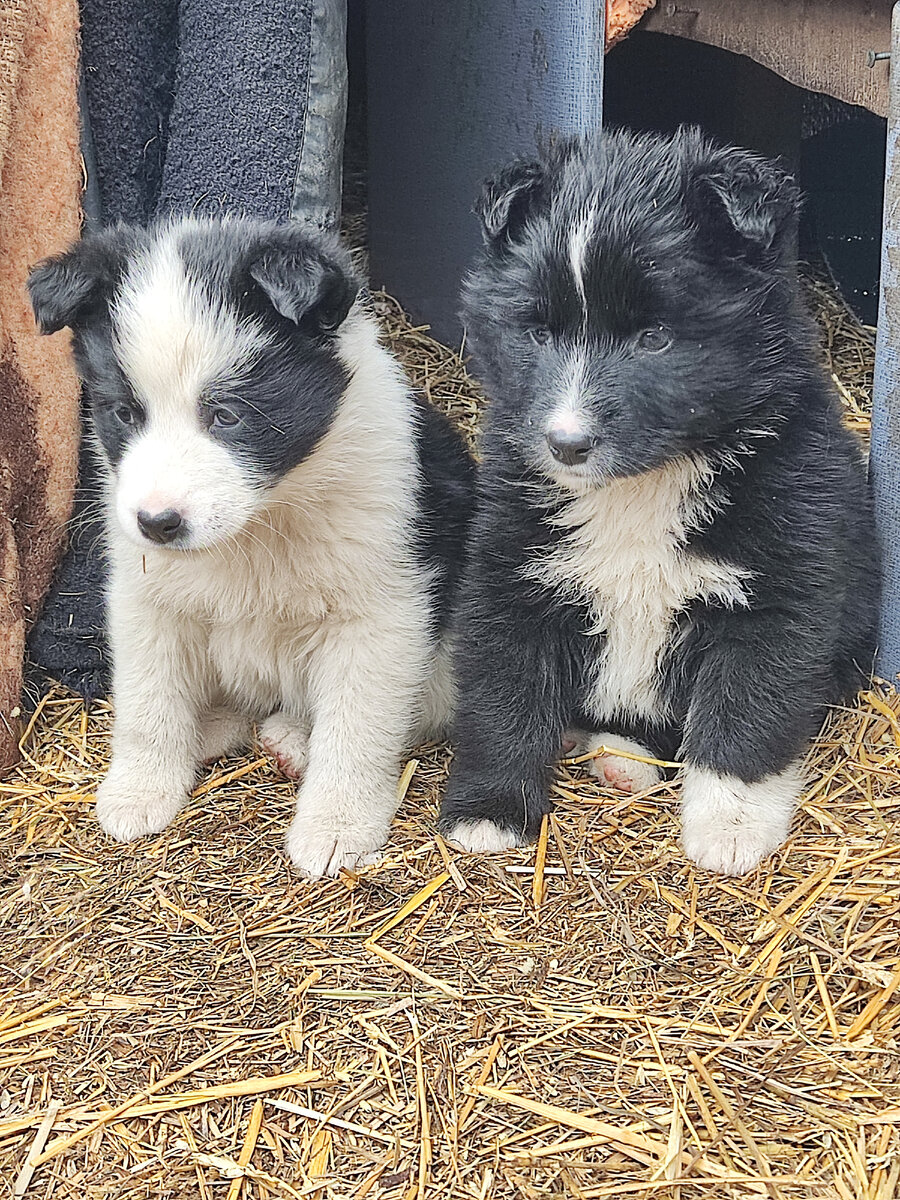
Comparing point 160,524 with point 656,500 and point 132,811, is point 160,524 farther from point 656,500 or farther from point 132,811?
point 656,500

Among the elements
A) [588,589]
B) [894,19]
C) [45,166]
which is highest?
[894,19]

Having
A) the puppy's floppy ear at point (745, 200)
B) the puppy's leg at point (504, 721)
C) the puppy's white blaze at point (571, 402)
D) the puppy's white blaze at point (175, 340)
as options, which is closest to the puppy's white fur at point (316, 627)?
the puppy's white blaze at point (175, 340)

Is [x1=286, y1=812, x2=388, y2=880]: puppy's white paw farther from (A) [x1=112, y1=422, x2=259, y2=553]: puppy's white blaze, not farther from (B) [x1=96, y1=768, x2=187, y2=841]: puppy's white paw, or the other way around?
(A) [x1=112, y1=422, x2=259, y2=553]: puppy's white blaze

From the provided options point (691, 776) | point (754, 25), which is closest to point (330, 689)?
point (691, 776)

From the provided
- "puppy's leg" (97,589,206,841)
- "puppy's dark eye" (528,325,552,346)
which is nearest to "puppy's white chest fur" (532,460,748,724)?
"puppy's dark eye" (528,325,552,346)

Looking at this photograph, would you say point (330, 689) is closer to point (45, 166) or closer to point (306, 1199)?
point (306, 1199)

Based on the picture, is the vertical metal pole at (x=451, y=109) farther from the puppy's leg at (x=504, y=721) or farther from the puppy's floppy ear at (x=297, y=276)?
the puppy's leg at (x=504, y=721)

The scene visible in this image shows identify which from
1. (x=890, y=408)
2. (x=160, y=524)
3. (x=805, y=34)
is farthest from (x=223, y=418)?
(x=805, y=34)
